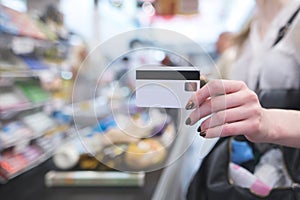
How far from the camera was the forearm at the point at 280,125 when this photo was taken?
0.41 meters

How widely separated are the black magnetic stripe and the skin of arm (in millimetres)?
21

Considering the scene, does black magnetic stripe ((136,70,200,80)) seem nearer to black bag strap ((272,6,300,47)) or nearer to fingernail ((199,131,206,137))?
fingernail ((199,131,206,137))

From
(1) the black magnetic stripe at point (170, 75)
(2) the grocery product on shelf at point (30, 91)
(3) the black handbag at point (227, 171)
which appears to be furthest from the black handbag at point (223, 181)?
(2) the grocery product on shelf at point (30, 91)

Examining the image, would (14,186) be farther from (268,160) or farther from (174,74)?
(174,74)

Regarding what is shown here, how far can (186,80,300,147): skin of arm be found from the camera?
386 millimetres

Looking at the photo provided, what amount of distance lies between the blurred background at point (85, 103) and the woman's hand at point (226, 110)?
0.03 metres

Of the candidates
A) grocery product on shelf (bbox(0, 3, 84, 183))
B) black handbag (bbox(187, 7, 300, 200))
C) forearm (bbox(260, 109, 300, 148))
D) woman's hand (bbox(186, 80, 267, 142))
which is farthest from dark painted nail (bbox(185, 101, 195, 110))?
grocery product on shelf (bbox(0, 3, 84, 183))

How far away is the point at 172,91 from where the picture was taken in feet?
1.20

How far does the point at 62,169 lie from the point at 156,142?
95cm

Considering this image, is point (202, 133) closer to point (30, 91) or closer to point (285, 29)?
point (285, 29)

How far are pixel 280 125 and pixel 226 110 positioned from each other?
0.09 m

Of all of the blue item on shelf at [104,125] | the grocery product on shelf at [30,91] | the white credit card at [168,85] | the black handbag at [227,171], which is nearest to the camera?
the white credit card at [168,85]

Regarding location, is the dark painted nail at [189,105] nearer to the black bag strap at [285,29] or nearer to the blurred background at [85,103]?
the blurred background at [85,103]

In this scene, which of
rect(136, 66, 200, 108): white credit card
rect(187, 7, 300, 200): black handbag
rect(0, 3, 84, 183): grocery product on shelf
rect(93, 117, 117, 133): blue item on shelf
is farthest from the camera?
rect(0, 3, 84, 183): grocery product on shelf
